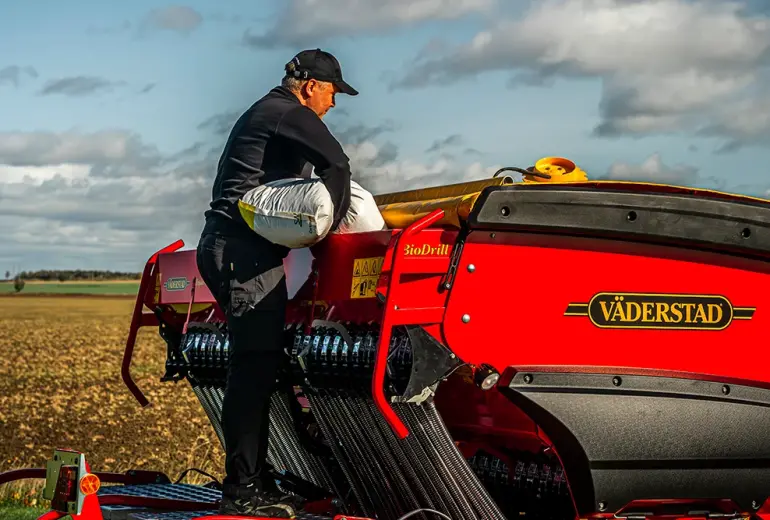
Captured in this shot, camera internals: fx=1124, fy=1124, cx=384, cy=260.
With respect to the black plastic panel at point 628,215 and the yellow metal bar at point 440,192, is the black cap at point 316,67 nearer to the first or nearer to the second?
the yellow metal bar at point 440,192

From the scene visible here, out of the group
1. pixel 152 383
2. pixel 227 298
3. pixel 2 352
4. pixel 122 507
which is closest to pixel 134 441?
pixel 152 383

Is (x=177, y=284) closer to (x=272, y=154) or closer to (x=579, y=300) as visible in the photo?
(x=272, y=154)

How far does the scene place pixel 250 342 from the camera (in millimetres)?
5211

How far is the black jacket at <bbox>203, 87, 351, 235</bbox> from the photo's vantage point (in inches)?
203

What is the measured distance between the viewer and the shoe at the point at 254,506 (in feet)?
17.0

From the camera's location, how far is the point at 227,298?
5.34 meters

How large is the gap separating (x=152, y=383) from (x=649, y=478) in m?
16.7

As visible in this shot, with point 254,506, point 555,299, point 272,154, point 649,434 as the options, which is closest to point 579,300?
point 555,299

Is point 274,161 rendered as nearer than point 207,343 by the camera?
Yes

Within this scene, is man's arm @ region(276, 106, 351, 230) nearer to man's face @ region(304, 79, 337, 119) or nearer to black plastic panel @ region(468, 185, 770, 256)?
man's face @ region(304, 79, 337, 119)

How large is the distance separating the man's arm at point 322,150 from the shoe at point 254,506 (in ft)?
4.35

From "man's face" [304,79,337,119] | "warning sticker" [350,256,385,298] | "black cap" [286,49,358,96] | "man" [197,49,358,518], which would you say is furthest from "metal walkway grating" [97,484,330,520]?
"black cap" [286,49,358,96]

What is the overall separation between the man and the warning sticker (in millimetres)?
238

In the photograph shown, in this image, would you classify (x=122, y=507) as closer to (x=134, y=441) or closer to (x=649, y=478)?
(x=649, y=478)
